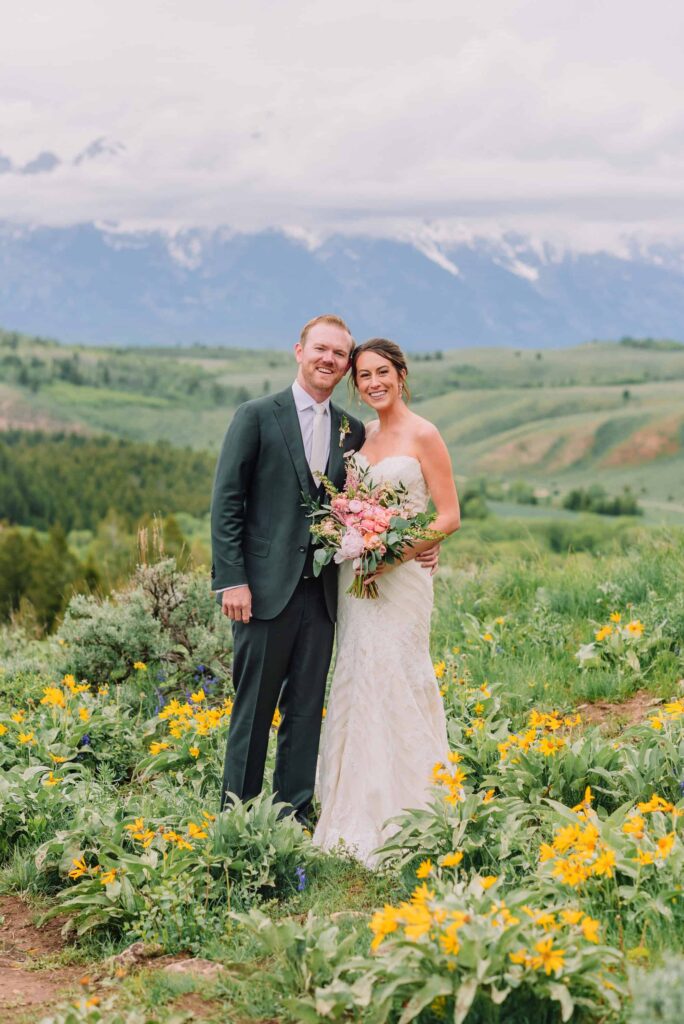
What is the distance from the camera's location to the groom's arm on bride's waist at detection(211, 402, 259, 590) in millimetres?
5238

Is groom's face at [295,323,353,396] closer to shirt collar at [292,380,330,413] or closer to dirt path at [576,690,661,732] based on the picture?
shirt collar at [292,380,330,413]

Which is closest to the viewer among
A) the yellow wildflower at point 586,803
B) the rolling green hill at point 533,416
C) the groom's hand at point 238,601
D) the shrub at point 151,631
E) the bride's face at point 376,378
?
the yellow wildflower at point 586,803

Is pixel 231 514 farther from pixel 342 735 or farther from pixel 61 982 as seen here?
pixel 61 982

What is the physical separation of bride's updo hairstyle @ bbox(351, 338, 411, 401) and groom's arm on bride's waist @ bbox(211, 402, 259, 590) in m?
0.58

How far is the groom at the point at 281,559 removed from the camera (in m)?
5.27

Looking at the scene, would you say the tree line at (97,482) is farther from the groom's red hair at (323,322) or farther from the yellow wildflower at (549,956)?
the yellow wildflower at (549,956)

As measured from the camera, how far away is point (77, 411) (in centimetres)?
18512

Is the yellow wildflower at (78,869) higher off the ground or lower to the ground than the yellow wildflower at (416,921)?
lower

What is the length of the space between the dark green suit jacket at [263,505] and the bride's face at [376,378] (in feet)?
1.27

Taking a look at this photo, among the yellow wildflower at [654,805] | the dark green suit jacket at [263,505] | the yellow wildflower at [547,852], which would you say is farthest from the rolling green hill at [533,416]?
the yellow wildflower at [547,852]

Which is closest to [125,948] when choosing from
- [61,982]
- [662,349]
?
[61,982]

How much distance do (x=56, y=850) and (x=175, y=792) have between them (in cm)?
104

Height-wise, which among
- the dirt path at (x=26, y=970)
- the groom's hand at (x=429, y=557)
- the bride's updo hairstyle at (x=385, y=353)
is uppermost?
the bride's updo hairstyle at (x=385, y=353)

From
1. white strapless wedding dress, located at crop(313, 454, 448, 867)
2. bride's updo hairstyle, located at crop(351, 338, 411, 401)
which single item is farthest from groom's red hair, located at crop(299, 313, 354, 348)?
white strapless wedding dress, located at crop(313, 454, 448, 867)
